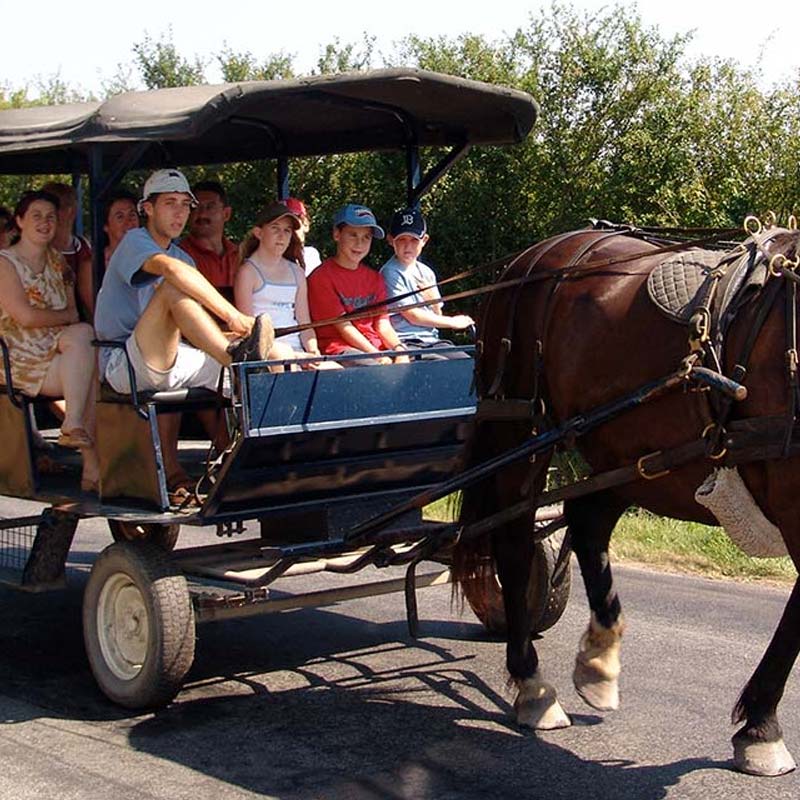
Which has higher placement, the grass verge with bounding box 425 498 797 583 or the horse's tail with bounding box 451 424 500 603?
the horse's tail with bounding box 451 424 500 603

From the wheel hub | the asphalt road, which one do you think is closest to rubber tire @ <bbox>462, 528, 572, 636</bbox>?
the asphalt road

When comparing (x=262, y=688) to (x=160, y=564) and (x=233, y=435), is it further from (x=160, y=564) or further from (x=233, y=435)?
(x=233, y=435)


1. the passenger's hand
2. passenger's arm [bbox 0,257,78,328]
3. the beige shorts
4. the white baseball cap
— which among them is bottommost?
the beige shorts

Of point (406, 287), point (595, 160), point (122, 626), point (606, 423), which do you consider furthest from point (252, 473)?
point (595, 160)

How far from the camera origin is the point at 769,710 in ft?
15.8

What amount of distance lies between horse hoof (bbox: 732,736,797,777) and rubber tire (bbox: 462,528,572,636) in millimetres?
1621

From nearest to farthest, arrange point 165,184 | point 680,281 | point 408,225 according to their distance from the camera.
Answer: point 680,281 < point 165,184 < point 408,225

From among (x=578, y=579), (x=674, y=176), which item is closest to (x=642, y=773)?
(x=578, y=579)

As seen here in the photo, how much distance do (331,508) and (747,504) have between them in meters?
1.97

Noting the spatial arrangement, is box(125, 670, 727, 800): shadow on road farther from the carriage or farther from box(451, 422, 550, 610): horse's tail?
box(451, 422, 550, 610): horse's tail

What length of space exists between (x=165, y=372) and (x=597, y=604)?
209 cm

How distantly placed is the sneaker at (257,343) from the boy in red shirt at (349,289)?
0.96 meters

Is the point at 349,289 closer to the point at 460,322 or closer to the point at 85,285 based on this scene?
the point at 460,322

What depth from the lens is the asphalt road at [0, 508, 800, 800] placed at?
4.82 m
